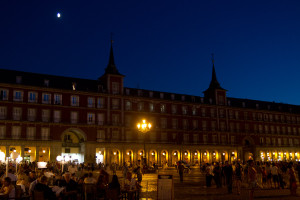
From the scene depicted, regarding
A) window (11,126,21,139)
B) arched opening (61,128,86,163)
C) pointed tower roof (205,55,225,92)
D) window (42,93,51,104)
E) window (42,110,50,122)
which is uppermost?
pointed tower roof (205,55,225,92)

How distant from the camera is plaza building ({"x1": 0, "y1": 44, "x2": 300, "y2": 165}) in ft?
144

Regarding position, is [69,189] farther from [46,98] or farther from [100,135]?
[100,135]

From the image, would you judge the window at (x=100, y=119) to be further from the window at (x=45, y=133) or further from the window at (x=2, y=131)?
the window at (x=2, y=131)

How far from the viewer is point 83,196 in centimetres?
1233

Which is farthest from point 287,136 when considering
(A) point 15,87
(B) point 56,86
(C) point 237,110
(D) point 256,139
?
(A) point 15,87

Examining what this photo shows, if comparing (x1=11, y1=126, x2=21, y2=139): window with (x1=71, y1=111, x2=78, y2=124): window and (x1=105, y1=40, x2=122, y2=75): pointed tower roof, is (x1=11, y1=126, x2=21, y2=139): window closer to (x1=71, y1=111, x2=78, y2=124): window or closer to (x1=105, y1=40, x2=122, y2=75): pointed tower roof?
(x1=71, y1=111, x2=78, y2=124): window

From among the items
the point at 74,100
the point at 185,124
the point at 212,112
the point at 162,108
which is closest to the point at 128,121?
the point at 162,108

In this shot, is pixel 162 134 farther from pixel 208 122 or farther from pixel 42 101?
pixel 42 101

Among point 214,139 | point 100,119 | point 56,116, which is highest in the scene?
point 56,116

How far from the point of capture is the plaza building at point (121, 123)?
43.8 m

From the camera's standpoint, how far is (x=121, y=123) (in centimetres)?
5069

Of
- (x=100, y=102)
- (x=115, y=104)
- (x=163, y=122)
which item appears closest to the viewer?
(x=100, y=102)

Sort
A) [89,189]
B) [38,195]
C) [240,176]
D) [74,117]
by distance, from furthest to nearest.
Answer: [74,117] < [240,176] < [89,189] < [38,195]

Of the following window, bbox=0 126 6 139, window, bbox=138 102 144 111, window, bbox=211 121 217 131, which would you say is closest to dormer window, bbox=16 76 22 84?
window, bbox=0 126 6 139
